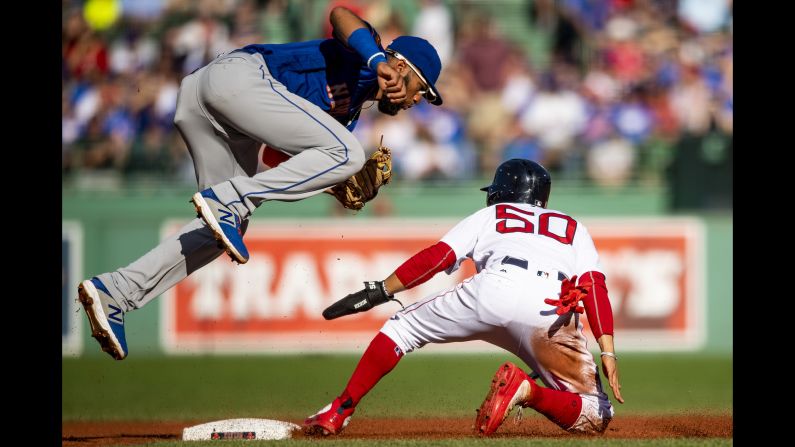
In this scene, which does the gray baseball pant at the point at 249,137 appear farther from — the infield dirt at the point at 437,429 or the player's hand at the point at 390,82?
the infield dirt at the point at 437,429

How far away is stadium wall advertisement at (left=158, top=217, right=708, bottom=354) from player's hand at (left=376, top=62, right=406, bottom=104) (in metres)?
6.64

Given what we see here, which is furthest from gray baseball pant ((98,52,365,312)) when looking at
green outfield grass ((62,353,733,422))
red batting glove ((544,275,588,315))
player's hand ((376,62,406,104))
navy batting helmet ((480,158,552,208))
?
green outfield grass ((62,353,733,422))

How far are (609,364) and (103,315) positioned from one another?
8.65ft

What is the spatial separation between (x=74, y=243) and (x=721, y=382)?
714cm

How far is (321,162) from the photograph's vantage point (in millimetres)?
5699

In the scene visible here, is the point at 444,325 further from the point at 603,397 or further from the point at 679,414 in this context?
the point at 679,414

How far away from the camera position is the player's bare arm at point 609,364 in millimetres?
5684

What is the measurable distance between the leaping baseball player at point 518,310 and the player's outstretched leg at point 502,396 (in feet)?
0.07

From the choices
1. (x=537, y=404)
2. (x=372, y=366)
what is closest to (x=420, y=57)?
(x=372, y=366)

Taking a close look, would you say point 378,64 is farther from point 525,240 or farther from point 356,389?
point 356,389

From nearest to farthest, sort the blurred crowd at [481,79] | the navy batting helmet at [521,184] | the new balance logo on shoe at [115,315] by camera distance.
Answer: the new balance logo on shoe at [115,315], the navy batting helmet at [521,184], the blurred crowd at [481,79]

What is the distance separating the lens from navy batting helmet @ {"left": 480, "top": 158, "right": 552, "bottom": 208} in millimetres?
6391

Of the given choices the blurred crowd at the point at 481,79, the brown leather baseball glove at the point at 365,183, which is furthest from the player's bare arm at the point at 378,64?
the blurred crowd at the point at 481,79
